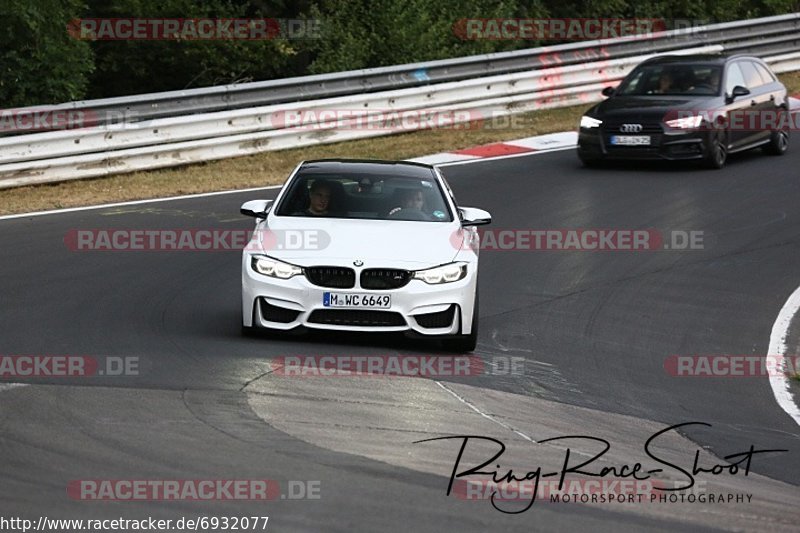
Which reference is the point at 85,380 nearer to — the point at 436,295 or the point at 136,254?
the point at 436,295

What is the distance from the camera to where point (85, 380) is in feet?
30.1

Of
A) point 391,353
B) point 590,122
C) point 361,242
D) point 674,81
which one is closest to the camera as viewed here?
point 391,353

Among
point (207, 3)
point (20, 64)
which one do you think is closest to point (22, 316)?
point (20, 64)

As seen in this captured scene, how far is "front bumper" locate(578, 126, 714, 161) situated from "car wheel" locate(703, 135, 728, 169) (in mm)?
91

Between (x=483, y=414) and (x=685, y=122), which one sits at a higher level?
(x=685, y=122)

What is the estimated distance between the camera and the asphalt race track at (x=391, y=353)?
6.89m

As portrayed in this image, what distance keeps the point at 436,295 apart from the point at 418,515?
4041 mm

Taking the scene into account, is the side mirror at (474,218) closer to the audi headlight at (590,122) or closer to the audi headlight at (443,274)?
the audi headlight at (443,274)

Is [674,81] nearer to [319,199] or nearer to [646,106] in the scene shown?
[646,106]

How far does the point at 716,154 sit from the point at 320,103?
5.92 meters

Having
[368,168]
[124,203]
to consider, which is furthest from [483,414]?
[124,203]

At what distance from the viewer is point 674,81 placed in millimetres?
20906

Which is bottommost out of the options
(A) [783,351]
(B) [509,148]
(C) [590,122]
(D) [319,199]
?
(A) [783,351]

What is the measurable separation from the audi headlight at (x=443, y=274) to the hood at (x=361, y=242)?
Answer: 0.17 feet
